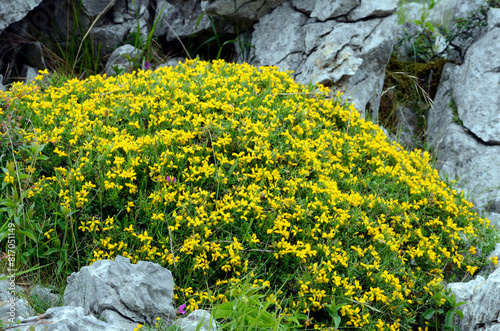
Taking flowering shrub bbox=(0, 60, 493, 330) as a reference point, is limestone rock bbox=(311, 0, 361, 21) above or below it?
above

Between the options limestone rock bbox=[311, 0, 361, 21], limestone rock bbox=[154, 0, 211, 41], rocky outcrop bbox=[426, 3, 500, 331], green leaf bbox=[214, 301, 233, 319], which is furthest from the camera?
limestone rock bbox=[154, 0, 211, 41]

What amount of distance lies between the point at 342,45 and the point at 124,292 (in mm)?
4450

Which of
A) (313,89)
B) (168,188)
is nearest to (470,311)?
(168,188)

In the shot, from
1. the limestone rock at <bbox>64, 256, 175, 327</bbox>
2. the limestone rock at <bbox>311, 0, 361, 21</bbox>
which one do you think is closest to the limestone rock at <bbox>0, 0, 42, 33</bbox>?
the limestone rock at <bbox>311, 0, 361, 21</bbox>

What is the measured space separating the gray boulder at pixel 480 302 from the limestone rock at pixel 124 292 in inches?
89.6

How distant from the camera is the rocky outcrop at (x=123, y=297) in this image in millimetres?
2863

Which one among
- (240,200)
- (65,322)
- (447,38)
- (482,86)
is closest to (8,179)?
(65,322)

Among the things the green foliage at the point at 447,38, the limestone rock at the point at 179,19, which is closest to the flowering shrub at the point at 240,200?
the limestone rock at the point at 179,19

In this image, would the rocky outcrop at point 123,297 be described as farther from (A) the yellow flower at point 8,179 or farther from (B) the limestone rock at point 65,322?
(A) the yellow flower at point 8,179

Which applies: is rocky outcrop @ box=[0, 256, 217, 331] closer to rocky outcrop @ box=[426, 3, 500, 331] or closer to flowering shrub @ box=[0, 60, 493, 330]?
flowering shrub @ box=[0, 60, 493, 330]

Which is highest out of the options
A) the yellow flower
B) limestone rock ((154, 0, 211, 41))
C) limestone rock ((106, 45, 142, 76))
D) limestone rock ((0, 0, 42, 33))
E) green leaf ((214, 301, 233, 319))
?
limestone rock ((0, 0, 42, 33))

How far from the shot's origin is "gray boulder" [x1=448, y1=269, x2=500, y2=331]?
10.8ft

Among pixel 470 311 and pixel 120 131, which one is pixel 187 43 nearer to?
pixel 120 131

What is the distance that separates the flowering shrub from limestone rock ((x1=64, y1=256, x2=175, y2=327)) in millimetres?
288
